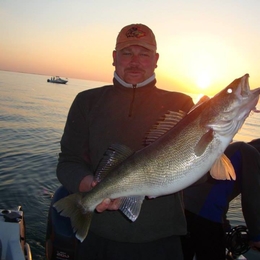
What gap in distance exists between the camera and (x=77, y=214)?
3.18m

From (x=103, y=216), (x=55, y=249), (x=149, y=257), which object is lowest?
(x=55, y=249)

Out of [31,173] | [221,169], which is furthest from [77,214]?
[31,173]

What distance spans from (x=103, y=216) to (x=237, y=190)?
2.80m

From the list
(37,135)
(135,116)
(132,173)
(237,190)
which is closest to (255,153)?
(237,190)

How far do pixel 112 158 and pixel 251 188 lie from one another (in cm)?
283

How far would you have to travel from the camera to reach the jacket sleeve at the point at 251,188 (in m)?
4.66

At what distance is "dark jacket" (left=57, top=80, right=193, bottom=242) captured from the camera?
3.35 metres

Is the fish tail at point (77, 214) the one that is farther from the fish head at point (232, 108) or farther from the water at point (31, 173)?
the water at point (31, 173)

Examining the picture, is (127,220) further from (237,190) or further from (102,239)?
(237,190)

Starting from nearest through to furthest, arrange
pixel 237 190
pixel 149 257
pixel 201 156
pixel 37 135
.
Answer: pixel 201 156 → pixel 149 257 → pixel 237 190 → pixel 37 135

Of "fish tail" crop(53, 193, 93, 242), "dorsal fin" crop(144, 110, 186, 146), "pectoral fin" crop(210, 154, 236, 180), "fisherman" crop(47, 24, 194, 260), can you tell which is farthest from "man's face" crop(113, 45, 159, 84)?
"fish tail" crop(53, 193, 93, 242)

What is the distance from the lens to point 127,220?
11.0 feet

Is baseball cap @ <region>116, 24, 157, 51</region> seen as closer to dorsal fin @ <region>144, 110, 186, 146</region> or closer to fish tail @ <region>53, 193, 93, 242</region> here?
dorsal fin @ <region>144, 110, 186, 146</region>

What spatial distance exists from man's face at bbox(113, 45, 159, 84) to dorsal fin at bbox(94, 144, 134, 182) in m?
1.11
